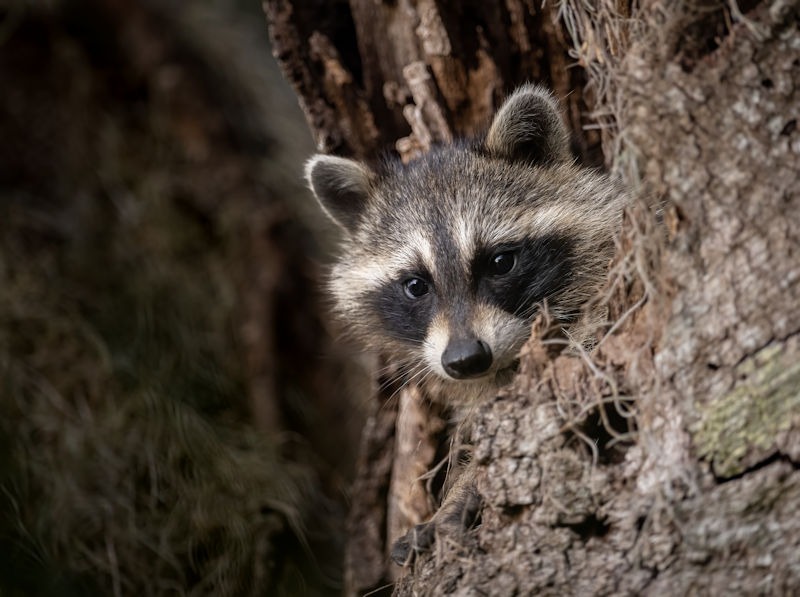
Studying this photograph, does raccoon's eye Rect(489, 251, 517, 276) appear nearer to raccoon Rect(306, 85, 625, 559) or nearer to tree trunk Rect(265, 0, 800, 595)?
raccoon Rect(306, 85, 625, 559)

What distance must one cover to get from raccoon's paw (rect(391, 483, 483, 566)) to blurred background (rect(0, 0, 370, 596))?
1292 millimetres

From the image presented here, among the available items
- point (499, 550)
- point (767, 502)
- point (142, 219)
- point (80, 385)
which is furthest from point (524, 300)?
point (142, 219)

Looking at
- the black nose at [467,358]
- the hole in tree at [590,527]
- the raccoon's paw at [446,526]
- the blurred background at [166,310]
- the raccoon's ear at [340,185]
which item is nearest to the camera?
the hole in tree at [590,527]

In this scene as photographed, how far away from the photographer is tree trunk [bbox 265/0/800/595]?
2357 millimetres

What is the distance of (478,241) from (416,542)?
1.29 m

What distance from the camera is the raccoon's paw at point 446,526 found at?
2.95 m

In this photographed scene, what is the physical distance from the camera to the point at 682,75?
2.57m

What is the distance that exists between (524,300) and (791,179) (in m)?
1.36

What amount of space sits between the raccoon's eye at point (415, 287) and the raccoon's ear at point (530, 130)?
0.68m

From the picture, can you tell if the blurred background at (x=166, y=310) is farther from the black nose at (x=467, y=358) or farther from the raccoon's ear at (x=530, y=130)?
the raccoon's ear at (x=530, y=130)

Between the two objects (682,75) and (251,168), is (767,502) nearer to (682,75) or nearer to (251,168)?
(682,75)

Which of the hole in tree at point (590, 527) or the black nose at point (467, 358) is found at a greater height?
the black nose at point (467, 358)

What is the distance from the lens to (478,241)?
147 inches

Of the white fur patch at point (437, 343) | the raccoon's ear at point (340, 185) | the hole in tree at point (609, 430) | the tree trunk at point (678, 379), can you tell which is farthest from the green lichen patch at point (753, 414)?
the raccoon's ear at point (340, 185)
